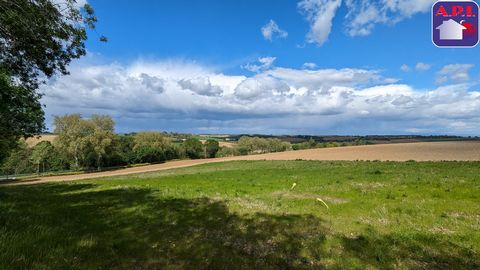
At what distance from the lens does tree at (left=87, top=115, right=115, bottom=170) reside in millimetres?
80375

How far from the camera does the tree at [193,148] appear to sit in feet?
425

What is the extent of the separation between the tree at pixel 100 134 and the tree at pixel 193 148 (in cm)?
4441

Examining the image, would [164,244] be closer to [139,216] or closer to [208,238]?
[208,238]

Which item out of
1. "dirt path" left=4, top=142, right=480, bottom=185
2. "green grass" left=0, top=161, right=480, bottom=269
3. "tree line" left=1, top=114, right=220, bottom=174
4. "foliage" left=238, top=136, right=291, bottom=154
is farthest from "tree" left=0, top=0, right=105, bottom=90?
"foliage" left=238, top=136, right=291, bottom=154

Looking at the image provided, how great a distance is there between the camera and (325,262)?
730 cm

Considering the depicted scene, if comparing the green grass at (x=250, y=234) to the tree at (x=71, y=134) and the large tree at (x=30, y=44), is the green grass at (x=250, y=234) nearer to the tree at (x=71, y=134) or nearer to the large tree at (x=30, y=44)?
the large tree at (x=30, y=44)

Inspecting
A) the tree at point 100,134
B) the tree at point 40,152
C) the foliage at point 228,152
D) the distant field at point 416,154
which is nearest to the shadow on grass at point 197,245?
the distant field at point 416,154

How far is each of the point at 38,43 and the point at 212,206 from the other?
10.7 m

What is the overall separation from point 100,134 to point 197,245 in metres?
83.2

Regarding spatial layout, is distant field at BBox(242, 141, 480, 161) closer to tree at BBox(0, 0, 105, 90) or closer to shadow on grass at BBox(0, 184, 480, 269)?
shadow on grass at BBox(0, 184, 480, 269)

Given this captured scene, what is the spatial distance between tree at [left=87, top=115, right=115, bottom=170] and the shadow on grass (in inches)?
3009

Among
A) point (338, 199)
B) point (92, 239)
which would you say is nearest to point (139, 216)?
point (92, 239)

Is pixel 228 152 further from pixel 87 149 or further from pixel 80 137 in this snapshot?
pixel 80 137

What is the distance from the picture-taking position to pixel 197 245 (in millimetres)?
8352
